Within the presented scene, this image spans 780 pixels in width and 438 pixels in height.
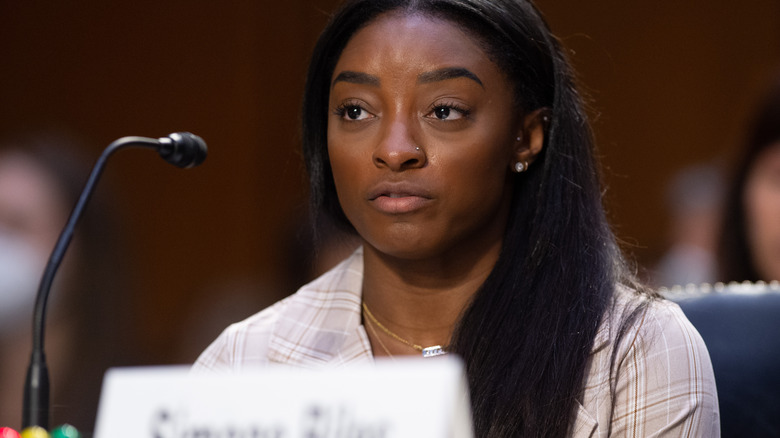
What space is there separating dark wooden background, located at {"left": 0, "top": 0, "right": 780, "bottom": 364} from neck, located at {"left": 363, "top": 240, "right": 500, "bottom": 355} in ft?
7.19

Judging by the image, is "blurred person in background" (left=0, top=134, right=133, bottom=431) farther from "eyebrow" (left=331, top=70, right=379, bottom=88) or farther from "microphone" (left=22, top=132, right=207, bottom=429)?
"eyebrow" (left=331, top=70, right=379, bottom=88)

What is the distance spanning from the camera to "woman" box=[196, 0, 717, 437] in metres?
1.63

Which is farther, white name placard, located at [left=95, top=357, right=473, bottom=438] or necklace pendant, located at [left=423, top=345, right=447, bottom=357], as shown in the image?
necklace pendant, located at [left=423, top=345, right=447, bottom=357]

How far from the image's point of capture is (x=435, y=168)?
1647 mm

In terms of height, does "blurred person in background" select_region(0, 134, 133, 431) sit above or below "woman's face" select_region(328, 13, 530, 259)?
below

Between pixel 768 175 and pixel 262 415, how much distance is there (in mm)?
1879

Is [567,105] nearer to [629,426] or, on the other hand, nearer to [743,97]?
[629,426]

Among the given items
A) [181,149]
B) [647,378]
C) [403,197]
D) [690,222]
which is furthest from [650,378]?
[690,222]

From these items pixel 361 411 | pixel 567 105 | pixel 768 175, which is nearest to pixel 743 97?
pixel 768 175

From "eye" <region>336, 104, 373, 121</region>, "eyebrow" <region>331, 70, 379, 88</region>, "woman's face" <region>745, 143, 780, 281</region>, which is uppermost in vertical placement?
"eyebrow" <region>331, 70, 379, 88</region>

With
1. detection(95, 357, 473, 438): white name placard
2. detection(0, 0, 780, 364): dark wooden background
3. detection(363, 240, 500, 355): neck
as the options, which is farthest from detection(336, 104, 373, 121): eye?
detection(0, 0, 780, 364): dark wooden background

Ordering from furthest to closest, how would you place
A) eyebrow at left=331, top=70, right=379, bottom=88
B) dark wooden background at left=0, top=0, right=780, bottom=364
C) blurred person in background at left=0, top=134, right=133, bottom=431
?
dark wooden background at left=0, top=0, right=780, bottom=364 < blurred person in background at left=0, top=134, right=133, bottom=431 < eyebrow at left=331, top=70, right=379, bottom=88

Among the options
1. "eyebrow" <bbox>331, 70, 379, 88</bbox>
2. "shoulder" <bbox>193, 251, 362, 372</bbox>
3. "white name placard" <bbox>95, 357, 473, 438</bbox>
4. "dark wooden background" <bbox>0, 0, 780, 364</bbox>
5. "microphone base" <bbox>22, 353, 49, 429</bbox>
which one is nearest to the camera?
"white name placard" <bbox>95, 357, 473, 438</bbox>

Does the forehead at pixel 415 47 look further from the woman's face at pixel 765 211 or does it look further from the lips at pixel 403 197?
the woman's face at pixel 765 211
